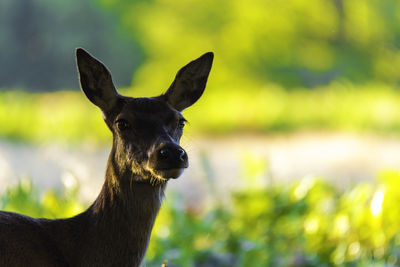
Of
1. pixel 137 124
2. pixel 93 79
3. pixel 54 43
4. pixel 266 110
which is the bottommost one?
pixel 137 124

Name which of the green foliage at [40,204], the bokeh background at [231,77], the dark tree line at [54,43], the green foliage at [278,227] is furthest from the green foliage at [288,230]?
the dark tree line at [54,43]

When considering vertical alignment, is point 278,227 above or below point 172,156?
above

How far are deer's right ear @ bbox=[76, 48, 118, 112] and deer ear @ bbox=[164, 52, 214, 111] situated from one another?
0.41 feet

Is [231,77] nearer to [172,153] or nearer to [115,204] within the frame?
[115,204]

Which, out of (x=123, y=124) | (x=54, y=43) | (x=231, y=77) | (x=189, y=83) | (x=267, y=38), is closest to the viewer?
(x=123, y=124)

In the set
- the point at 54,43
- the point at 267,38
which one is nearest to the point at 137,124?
the point at 267,38

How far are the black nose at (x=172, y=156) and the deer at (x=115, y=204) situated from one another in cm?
2

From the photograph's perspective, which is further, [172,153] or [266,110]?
[266,110]

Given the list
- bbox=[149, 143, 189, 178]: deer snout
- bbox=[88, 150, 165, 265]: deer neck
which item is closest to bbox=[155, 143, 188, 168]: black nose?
bbox=[149, 143, 189, 178]: deer snout

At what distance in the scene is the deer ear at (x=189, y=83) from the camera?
4.31ft

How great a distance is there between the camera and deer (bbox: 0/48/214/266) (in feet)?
3.85

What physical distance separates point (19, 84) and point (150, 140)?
3922mm

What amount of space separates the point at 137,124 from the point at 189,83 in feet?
0.59

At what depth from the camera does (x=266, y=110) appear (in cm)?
510
